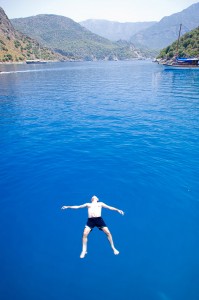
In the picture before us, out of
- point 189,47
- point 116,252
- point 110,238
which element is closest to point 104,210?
point 110,238

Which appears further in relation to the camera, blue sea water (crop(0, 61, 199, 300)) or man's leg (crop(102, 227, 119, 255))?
man's leg (crop(102, 227, 119, 255))

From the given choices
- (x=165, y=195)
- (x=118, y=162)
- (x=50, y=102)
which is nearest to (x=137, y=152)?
(x=118, y=162)

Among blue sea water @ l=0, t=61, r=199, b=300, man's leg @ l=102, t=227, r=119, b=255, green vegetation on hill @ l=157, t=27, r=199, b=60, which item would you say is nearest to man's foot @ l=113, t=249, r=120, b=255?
man's leg @ l=102, t=227, r=119, b=255

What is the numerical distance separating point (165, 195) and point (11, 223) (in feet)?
33.2

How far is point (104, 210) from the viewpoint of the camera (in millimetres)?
14219

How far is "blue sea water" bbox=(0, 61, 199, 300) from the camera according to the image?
10.1 meters

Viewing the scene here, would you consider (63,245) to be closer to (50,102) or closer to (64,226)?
(64,226)

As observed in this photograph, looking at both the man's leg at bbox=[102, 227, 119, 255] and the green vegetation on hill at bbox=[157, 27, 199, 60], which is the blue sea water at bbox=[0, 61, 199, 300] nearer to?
the man's leg at bbox=[102, 227, 119, 255]

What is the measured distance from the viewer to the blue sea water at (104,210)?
33.0ft

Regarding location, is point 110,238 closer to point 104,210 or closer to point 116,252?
point 116,252

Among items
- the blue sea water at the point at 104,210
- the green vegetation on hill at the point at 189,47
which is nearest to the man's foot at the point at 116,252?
the blue sea water at the point at 104,210

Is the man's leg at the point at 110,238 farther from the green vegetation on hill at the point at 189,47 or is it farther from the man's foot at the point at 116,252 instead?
the green vegetation on hill at the point at 189,47

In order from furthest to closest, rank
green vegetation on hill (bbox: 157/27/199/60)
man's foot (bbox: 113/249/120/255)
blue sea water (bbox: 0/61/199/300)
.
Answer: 1. green vegetation on hill (bbox: 157/27/199/60)
2. man's foot (bbox: 113/249/120/255)
3. blue sea water (bbox: 0/61/199/300)

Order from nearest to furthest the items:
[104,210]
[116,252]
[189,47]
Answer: [116,252]
[104,210]
[189,47]
